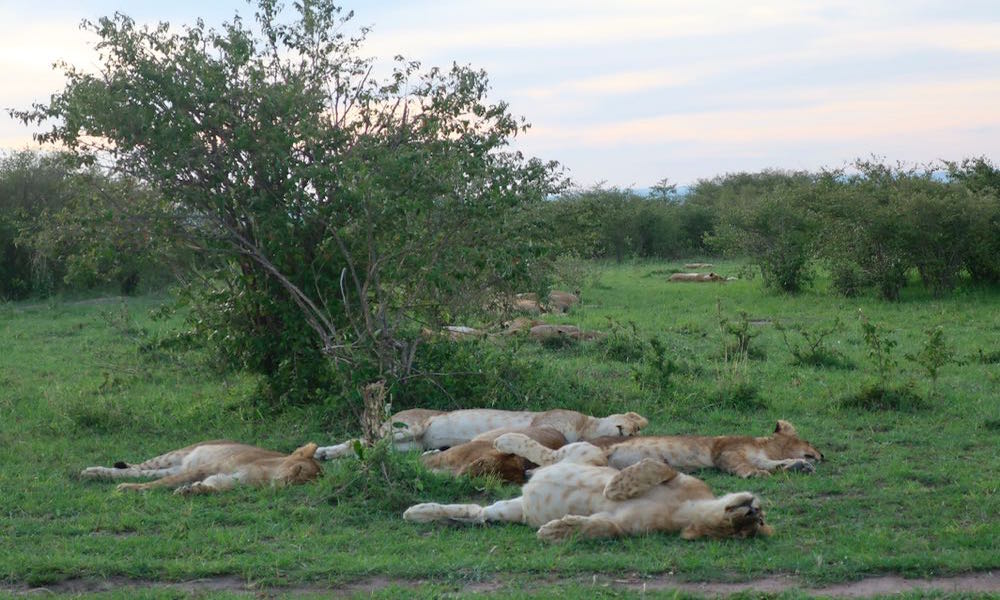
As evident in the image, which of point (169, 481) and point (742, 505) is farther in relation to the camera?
point (169, 481)

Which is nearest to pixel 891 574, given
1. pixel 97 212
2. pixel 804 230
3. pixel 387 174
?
pixel 387 174

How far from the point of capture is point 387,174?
7766mm

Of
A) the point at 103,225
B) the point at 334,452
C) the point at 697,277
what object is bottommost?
the point at 334,452

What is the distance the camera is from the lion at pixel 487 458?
6590 mm

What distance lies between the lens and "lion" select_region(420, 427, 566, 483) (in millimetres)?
6590

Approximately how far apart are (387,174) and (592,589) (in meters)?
4.01

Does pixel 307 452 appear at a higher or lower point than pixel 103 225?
lower

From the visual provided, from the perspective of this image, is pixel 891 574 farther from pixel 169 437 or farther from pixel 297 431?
pixel 169 437

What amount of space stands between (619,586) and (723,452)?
8.19ft

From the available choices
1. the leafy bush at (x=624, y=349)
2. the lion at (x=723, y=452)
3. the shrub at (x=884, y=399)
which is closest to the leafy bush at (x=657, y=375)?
the shrub at (x=884, y=399)

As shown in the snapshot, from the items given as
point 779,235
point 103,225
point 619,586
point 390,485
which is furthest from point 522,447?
point 779,235

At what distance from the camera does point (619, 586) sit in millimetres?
4625

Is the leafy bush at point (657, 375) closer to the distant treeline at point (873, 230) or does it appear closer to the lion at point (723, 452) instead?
the lion at point (723, 452)

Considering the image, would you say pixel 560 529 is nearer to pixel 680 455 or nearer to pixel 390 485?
pixel 390 485
